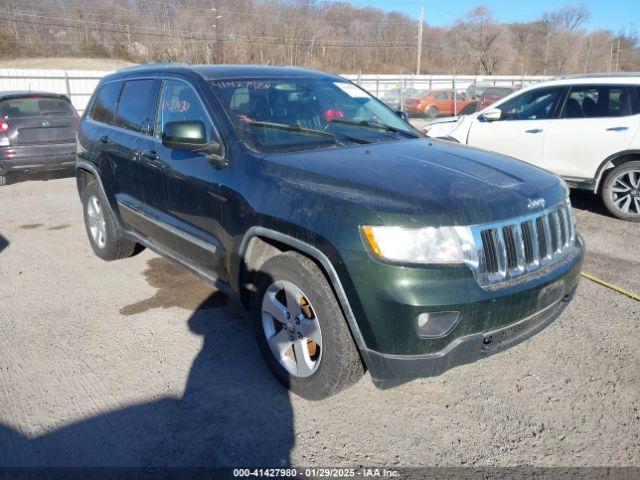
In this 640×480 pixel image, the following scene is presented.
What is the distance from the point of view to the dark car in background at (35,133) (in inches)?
342

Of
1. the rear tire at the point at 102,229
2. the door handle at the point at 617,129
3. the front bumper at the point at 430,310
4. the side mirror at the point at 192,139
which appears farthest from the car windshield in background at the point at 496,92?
the front bumper at the point at 430,310

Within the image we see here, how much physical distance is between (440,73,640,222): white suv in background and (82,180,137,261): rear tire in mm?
5519

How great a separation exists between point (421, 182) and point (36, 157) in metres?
8.33

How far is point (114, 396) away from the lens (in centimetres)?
302

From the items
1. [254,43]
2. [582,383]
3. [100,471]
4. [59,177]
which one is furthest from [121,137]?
[254,43]

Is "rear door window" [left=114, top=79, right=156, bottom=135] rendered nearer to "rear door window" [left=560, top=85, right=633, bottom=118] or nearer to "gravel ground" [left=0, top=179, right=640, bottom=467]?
"gravel ground" [left=0, top=179, right=640, bottom=467]

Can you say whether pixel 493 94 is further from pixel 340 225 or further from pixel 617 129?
pixel 340 225

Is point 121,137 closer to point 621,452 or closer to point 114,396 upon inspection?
point 114,396

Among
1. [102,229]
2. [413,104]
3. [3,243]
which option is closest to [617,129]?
[102,229]

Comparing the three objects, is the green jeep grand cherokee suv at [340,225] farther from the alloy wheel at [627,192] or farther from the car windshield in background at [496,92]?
the car windshield in background at [496,92]

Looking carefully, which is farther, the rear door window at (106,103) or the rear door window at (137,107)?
the rear door window at (106,103)

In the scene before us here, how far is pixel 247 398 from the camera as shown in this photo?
299 centimetres

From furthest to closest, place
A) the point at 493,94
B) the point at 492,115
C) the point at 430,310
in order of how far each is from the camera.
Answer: the point at 493,94 → the point at 492,115 → the point at 430,310

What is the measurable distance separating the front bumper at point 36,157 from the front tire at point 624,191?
8.70 m
